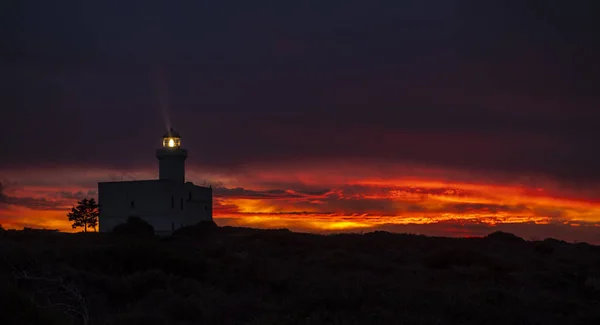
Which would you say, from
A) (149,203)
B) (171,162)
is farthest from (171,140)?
(149,203)

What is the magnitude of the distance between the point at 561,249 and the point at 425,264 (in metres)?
13.6

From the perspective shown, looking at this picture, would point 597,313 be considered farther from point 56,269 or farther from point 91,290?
point 56,269

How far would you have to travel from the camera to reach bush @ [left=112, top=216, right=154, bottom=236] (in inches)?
1813

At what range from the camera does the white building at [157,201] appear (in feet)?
166

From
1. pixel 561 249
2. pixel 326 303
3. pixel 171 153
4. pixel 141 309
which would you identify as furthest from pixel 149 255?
pixel 171 153

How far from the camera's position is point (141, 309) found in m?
16.4

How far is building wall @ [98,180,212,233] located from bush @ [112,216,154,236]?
4.65 ft

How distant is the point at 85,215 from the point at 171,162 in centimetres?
851

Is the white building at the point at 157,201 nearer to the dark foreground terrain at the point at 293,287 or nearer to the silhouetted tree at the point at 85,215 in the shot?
the silhouetted tree at the point at 85,215

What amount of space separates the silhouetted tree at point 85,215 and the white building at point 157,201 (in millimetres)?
1285

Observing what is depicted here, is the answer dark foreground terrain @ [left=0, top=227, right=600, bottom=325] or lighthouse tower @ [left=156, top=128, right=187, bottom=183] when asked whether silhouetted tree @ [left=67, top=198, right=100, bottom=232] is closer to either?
lighthouse tower @ [left=156, top=128, right=187, bottom=183]

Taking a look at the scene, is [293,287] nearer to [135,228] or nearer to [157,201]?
[135,228]

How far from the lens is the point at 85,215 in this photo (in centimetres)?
5356

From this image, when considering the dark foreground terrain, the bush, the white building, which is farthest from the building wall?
the dark foreground terrain
